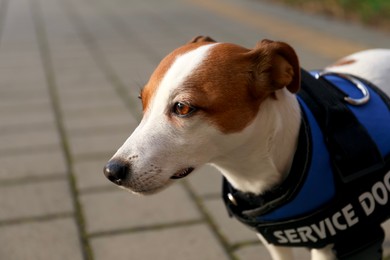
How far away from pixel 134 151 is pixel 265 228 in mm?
608

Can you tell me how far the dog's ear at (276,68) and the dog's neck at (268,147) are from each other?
0.07 m

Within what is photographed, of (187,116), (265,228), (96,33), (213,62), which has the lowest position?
(96,33)

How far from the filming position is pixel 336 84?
2324mm

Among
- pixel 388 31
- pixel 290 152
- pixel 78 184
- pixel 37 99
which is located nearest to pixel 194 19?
pixel 388 31

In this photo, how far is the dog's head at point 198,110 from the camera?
1.98m

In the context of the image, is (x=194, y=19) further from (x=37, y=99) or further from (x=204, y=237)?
(x=204, y=237)

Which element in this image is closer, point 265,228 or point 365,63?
point 265,228

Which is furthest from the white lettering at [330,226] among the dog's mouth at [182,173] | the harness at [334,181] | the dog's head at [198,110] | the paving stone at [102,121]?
the paving stone at [102,121]

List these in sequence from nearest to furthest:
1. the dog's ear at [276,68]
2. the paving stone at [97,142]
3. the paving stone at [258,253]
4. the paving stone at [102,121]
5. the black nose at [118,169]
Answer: the black nose at [118,169] → the dog's ear at [276,68] → the paving stone at [258,253] → the paving stone at [97,142] → the paving stone at [102,121]

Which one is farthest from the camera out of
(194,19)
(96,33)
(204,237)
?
(194,19)

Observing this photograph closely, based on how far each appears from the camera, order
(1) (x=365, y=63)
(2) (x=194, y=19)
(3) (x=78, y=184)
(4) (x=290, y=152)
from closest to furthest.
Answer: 1. (4) (x=290, y=152)
2. (1) (x=365, y=63)
3. (3) (x=78, y=184)
4. (2) (x=194, y=19)

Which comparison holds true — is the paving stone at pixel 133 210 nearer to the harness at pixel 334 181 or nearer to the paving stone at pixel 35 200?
the paving stone at pixel 35 200

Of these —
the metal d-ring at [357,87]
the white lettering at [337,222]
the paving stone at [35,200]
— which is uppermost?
the metal d-ring at [357,87]

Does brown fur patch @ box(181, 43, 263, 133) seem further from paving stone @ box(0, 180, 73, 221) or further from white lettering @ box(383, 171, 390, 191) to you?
paving stone @ box(0, 180, 73, 221)
